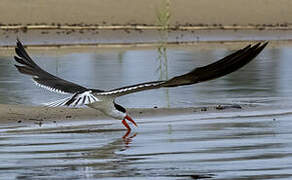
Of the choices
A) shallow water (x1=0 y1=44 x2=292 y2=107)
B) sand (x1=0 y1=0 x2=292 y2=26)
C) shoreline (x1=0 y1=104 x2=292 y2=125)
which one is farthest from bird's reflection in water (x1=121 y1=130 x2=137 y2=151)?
sand (x1=0 y1=0 x2=292 y2=26)

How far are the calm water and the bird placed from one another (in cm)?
42

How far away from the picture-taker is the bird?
453 inches

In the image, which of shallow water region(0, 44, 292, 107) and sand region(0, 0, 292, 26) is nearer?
shallow water region(0, 44, 292, 107)

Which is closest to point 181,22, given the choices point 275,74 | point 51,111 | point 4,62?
point 4,62

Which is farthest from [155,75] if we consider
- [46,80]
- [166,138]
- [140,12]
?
[140,12]

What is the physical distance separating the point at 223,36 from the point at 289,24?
17.6 feet

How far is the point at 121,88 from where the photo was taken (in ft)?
39.9

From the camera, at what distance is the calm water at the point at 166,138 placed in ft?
32.9

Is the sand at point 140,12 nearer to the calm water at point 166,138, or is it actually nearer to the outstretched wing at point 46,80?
the calm water at point 166,138

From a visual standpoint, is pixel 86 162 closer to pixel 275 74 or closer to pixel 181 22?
pixel 275 74

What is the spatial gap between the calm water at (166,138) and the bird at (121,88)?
421mm

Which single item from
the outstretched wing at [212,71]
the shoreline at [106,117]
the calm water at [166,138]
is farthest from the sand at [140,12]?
the outstretched wing at [212,71]

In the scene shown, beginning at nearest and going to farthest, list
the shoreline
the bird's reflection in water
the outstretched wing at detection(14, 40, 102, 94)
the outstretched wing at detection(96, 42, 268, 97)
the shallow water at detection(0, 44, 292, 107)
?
the outstretched wing at detection(96, 42, 268, 97), the bird's reflection in water, the outstretched wing at detection(14, 40, 102, 94), the shoreline, the shallow water at detection(0, 44, 292, 107)

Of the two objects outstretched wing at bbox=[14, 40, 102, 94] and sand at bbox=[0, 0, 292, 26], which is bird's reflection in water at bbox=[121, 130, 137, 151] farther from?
sand at bbox=[0, 0, 292, 26]
